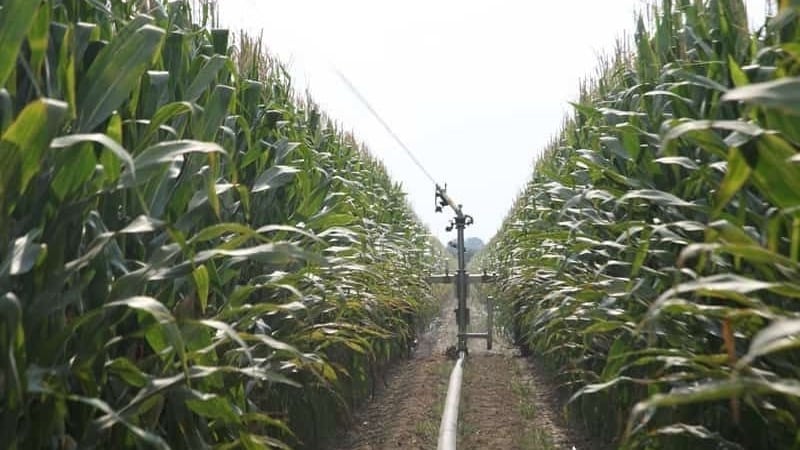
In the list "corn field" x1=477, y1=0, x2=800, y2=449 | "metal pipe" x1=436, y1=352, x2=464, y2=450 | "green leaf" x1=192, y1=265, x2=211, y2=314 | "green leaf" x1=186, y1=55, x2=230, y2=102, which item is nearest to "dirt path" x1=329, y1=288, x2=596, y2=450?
"metal pipe" x1=436, y1=352, x2=464, y2=450

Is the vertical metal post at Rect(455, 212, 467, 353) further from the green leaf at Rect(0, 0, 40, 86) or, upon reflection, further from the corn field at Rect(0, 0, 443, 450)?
the green leaf at Rect(0, 0, 40, 86)

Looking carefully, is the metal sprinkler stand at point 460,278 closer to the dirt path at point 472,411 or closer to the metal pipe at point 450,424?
the dirt path at point 472,411

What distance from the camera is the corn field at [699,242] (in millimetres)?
1603

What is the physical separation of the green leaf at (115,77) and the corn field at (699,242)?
3.25 feet

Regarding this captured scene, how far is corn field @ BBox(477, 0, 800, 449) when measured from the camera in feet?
5.26

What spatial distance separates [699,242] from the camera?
3.26 m

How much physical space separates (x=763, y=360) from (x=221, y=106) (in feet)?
4.88

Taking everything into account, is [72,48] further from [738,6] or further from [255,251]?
[738,6]

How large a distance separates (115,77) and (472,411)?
5725 millimetres

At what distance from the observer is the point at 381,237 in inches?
300

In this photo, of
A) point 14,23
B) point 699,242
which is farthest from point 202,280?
point 699,242

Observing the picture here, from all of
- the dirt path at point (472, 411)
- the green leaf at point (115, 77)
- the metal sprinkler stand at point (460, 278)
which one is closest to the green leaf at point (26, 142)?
the green leaf at point (115, 77)

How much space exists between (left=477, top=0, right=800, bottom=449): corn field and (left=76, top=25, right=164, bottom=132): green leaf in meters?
0.99

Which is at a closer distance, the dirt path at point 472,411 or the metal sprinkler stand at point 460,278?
the dirt path at point 472,411
